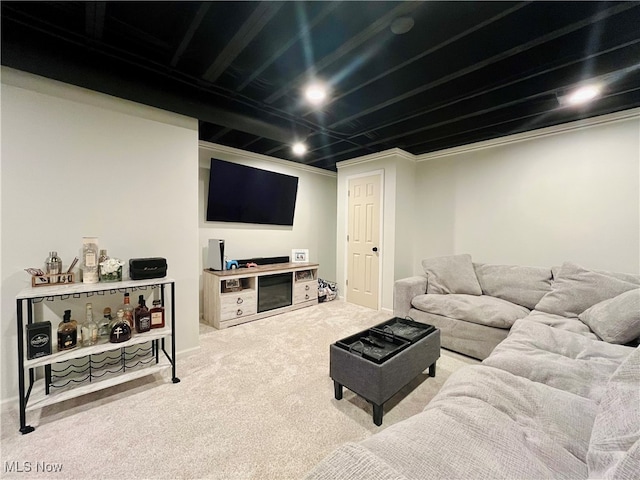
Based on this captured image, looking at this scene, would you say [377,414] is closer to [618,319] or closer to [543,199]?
[618,319]

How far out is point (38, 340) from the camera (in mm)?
1625

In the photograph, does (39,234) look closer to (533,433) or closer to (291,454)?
(291,454)

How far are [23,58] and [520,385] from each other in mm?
3455

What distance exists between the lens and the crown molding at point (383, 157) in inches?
152

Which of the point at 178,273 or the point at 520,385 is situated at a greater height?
the point at 178,273

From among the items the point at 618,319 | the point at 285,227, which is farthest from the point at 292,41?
the point at 285,227

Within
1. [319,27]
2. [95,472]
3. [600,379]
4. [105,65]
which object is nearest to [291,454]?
[95,472]

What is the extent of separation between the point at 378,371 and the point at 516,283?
2.21 m

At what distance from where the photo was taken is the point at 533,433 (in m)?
0.95

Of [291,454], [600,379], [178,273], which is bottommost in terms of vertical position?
[291,454]

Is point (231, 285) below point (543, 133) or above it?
below

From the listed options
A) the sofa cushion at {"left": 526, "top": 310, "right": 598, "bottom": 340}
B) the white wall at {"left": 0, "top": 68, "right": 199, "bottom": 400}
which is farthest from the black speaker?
the sofa cushion at {"left": 526, "top": 310, "right": 598, "bottom": 340}

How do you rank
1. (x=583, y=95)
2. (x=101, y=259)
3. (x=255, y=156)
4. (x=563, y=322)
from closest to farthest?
(x=101, y=259)
(x=563, y=322)
(x=583, y=95)
(x=255, y=156)

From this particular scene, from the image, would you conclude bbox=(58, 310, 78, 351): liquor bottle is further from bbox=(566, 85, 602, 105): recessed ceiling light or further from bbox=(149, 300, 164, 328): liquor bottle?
bbox=(566, 85, 602, 105): recessed ceiling light
